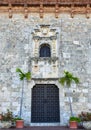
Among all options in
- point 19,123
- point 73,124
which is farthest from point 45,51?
point 73,124

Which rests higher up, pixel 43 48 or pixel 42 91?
pixel 43 48

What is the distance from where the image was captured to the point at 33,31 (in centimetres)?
1708

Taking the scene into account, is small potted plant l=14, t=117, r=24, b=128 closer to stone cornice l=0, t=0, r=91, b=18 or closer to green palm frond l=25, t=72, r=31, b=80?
green palm frond l=25, t=72, r=31, b=80

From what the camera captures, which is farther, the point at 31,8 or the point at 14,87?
the point at 31,8

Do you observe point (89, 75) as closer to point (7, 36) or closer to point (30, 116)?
point (30, 116)

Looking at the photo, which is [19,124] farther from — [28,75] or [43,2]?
[43,2]

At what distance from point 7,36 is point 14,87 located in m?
3.46

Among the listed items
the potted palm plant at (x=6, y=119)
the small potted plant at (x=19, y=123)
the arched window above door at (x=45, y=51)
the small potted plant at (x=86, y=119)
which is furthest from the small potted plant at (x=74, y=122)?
the arched window above door at (x=45, y=51)

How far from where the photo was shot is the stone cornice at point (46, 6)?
1727cm

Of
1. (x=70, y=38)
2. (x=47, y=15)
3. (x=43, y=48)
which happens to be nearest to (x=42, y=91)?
(x=43, y=48)

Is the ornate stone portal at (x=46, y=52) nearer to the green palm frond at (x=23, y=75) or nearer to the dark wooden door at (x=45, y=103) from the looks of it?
the green palm frond at (x=23, y=75)

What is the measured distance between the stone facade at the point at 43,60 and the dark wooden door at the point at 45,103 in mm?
344

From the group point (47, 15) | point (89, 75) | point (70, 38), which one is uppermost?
point (47, 15)

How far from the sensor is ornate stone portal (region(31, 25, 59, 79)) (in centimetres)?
1620
